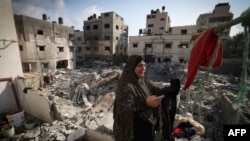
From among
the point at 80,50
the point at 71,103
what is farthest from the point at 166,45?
the point at 80,50

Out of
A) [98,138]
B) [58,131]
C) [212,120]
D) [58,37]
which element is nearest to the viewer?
[98,138]

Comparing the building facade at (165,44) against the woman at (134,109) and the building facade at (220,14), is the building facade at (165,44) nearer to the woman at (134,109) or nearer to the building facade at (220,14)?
the building facade at (220,14)

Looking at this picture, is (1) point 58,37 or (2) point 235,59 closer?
(2) point 235,59

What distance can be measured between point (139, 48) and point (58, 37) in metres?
13.0

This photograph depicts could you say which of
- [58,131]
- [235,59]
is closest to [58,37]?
[58,131]

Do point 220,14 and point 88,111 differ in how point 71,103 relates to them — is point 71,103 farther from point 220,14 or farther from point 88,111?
point 220,14

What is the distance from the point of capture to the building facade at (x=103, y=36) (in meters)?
24.8

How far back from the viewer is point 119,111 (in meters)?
1.83

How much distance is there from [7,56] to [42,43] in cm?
1188

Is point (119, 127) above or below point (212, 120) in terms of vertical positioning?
above

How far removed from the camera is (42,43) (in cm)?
1661

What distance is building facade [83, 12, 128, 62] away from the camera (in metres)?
24.8

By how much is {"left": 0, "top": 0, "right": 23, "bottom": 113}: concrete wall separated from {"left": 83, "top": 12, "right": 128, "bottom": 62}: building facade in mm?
18426

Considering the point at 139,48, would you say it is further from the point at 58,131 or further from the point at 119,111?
the point at 119,111
